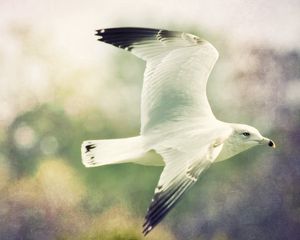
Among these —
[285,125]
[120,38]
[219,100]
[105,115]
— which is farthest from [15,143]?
[285,125]

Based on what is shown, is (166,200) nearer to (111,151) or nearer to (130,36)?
(111,151)

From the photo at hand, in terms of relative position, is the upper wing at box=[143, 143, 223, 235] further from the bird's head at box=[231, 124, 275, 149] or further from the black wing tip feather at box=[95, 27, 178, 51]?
the black wing tip feather at box=[95, 27, 178, 51]

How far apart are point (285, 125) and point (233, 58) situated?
0.34m

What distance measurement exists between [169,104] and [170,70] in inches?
4.9

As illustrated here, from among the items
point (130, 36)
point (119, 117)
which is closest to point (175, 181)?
point (130, 36)

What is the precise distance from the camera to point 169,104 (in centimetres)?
256

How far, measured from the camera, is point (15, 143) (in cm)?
283

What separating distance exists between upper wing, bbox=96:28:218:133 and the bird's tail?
0.40 feet

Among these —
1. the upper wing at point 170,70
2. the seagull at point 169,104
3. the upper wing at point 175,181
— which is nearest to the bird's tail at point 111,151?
the seagull at point 169,104

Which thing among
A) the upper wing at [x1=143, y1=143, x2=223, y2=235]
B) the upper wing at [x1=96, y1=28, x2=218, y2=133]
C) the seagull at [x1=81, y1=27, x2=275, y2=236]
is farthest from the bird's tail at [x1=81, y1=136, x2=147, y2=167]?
the upper wing at [x1=143, y1=143, x2=223, y2=235]

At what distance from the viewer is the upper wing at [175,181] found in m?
2.15

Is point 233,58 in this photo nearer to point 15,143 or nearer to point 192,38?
point 192,38

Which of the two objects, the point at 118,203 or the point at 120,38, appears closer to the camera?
the point at 120,38

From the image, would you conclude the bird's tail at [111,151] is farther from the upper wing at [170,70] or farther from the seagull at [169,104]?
the upper wing at [170,70]
